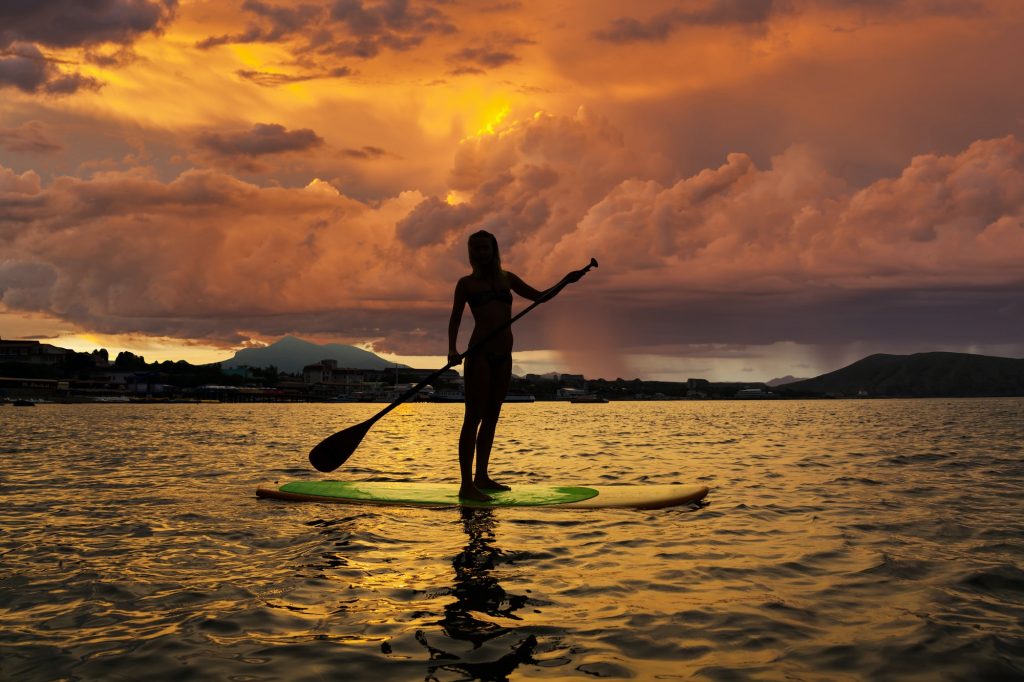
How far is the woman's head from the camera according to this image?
10.6 meters

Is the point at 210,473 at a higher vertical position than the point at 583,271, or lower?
lower

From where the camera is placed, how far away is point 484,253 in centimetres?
1065

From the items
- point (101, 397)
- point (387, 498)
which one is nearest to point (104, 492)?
point (387, 498)

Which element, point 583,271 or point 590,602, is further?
point 583,271

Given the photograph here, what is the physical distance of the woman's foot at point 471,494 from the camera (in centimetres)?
1054

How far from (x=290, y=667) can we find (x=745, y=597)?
340 cm

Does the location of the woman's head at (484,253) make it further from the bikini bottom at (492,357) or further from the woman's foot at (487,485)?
the woman's foot at (487,485)

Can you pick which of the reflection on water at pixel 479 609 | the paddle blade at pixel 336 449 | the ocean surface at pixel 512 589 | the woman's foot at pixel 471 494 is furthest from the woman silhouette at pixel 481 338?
the reflection on water at pixel 479 609

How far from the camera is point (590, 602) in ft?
19.5

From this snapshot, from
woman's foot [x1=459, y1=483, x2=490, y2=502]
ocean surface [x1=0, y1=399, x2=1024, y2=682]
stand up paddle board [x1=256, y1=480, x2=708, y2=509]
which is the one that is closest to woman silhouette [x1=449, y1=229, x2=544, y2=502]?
woman's foot [x1=459, y1=483, x2=490, y2=502]

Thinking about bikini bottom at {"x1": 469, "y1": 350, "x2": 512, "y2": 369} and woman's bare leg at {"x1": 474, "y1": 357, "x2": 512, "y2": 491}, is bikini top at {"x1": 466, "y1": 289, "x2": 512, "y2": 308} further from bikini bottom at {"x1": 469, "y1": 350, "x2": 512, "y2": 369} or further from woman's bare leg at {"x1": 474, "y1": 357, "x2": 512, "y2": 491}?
woman's bare leg at {"x1": 474, "y1": 357, "x2": 512, "y2": 491}

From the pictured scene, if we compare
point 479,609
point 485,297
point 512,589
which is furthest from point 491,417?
point 479,609

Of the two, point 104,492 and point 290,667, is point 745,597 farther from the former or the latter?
point 104,492

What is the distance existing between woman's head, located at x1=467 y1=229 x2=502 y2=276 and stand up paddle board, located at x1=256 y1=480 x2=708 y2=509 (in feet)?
9.90
